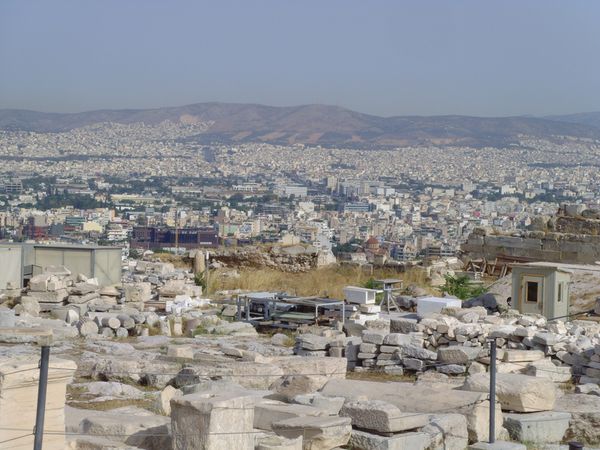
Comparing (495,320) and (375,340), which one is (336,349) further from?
(495,320)

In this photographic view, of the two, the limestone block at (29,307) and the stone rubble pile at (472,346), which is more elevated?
the stone rubble pile at (472,346)

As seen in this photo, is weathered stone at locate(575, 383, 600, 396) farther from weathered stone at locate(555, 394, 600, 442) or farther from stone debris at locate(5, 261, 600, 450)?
weathered stone at locate(555, 394, 600, 442)

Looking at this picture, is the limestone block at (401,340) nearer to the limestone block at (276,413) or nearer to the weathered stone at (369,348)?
the weathered stone at (369,348)

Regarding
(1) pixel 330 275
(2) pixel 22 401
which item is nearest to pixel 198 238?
(1) pixel 330 275

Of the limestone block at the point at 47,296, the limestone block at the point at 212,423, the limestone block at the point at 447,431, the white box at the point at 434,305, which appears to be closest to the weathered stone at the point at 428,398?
the limestone block at the point at 447,431

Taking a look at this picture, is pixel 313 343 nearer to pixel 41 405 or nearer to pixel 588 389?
pixel 588 389

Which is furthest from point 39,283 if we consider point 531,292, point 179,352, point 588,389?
point 588,389
